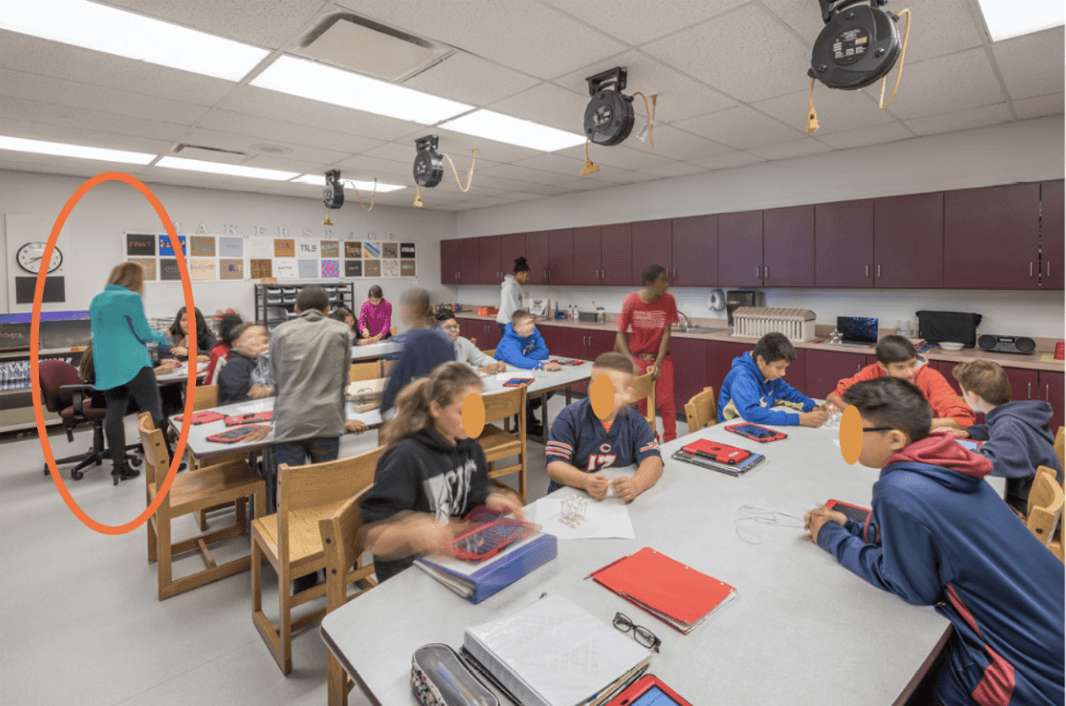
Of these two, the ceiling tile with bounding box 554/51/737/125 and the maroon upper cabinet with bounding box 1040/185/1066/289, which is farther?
the maroon upper cabinet with bounding box 1040/185/1066/289

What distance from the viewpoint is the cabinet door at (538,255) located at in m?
7.27

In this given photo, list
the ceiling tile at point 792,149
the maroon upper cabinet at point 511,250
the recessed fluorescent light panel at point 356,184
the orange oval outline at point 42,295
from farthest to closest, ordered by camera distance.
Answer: the maroon upper cabinet at point 511,250
the recessed fluorescent light panel at point 356,184
the ceiling tile at point 792,149
the orange oval outline at point 42,295

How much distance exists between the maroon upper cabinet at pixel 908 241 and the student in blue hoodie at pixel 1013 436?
238 centimetres

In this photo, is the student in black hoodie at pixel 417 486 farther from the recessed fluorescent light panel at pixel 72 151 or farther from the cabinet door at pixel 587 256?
the cabinet door at pixel 587 256

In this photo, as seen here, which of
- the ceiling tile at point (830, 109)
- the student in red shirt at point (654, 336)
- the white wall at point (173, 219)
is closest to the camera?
the ceiling tile at point (830, 109)

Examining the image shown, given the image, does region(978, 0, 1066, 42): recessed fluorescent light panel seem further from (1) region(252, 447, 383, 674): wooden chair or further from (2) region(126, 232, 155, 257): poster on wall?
(2) region(126, 232, 155, 257): poster on wall

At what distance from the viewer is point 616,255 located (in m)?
6.45

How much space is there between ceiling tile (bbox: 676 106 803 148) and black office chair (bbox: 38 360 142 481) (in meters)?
4.88

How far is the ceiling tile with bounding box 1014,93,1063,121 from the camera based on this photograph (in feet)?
11.5

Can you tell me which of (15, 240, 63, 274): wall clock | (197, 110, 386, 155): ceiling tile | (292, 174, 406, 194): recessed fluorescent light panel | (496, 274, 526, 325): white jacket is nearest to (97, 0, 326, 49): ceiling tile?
(197, 110, 386, 155): ceiling tile

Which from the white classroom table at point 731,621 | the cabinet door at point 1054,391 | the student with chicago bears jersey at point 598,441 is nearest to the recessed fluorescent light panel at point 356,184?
the student with chicago bears jersey at point 598,441

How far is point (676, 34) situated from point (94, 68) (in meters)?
3.00

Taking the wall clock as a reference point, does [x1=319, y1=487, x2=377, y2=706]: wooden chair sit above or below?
below

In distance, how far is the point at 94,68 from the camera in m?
2.81
